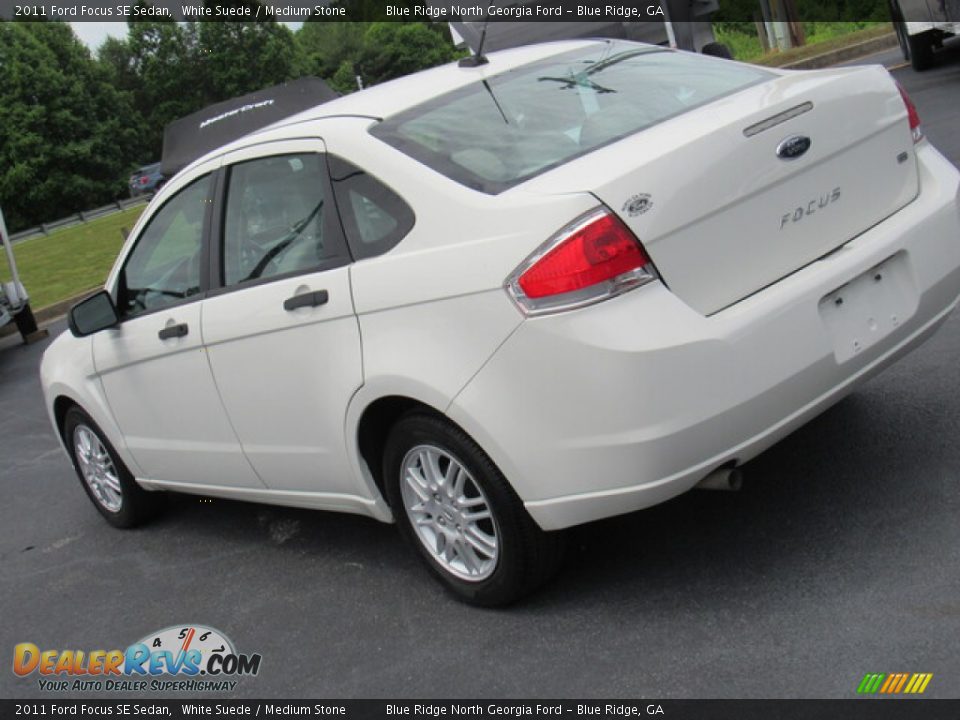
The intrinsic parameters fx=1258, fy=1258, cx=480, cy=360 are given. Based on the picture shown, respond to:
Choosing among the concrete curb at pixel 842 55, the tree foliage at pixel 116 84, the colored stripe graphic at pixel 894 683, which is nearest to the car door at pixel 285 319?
the colored stripe graphic at pixel 894 683

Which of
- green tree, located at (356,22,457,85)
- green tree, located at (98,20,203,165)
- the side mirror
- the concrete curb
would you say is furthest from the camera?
green tree, located at (356,22,457,85)

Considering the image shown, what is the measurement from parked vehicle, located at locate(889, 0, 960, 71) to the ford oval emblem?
34.8 ft

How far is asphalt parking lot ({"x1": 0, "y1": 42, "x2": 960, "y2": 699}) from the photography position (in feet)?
11.3

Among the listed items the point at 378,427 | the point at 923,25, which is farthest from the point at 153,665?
the point at 923,25

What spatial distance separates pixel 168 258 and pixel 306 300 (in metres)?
1.24

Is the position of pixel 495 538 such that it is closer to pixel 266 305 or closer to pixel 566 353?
pixel 566 353

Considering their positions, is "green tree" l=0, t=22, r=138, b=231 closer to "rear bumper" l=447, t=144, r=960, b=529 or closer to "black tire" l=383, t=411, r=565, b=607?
"black tire" l=383, t=411, r=565, b=607

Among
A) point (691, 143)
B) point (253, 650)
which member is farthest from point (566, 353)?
point (253, 650)

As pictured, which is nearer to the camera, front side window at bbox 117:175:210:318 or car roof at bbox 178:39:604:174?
car roof at bbox 178:39:604:174

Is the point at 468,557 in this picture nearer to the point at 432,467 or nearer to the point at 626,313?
the point at 432,467

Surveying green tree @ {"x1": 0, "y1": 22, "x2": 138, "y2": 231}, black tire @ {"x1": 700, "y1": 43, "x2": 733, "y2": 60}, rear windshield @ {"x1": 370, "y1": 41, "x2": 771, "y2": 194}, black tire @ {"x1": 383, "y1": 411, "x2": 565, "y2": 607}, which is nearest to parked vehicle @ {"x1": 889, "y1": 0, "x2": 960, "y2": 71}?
black tire @ {"x1": 700, "y1": 43, "x2": 733, "y2": 60}

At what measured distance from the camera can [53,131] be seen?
74812 millimetres

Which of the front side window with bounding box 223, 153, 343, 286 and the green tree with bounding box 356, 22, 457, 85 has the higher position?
the front side window with bounding box 223, 153, 343, 286
